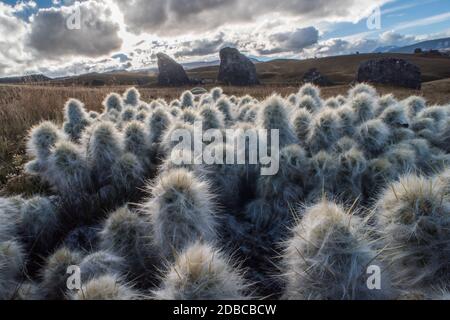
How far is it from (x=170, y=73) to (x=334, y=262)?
4300cm

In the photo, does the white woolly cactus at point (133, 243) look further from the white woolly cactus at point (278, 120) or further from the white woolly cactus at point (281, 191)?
the white woolly cactus at point (278, 120)

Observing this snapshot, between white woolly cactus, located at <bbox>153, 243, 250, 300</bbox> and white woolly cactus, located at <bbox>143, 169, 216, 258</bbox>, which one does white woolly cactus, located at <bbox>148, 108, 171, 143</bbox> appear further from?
white woolly cactus, located at <bbox>153, 243, 250, 300</bbox>

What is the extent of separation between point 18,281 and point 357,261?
2421 millimetres

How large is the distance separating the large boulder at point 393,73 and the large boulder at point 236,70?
1348 centimetres

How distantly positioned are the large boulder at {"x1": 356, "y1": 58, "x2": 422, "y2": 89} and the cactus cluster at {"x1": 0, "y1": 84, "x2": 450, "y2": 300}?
25.8 metres

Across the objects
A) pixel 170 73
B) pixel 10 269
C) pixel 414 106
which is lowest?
pixel 10 269

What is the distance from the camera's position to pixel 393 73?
29.5m

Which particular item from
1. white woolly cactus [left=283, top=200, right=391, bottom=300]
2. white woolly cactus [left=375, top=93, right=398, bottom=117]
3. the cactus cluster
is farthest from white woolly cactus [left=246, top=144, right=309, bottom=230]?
white woolly cactus [left=375, top=93, right=398, bottom=117]

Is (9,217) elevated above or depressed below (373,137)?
below

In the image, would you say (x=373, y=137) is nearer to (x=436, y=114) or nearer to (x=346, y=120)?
(x=346, y=120)

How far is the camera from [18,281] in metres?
2.60

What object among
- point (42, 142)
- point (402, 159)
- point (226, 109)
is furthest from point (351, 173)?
point (42, 142)
